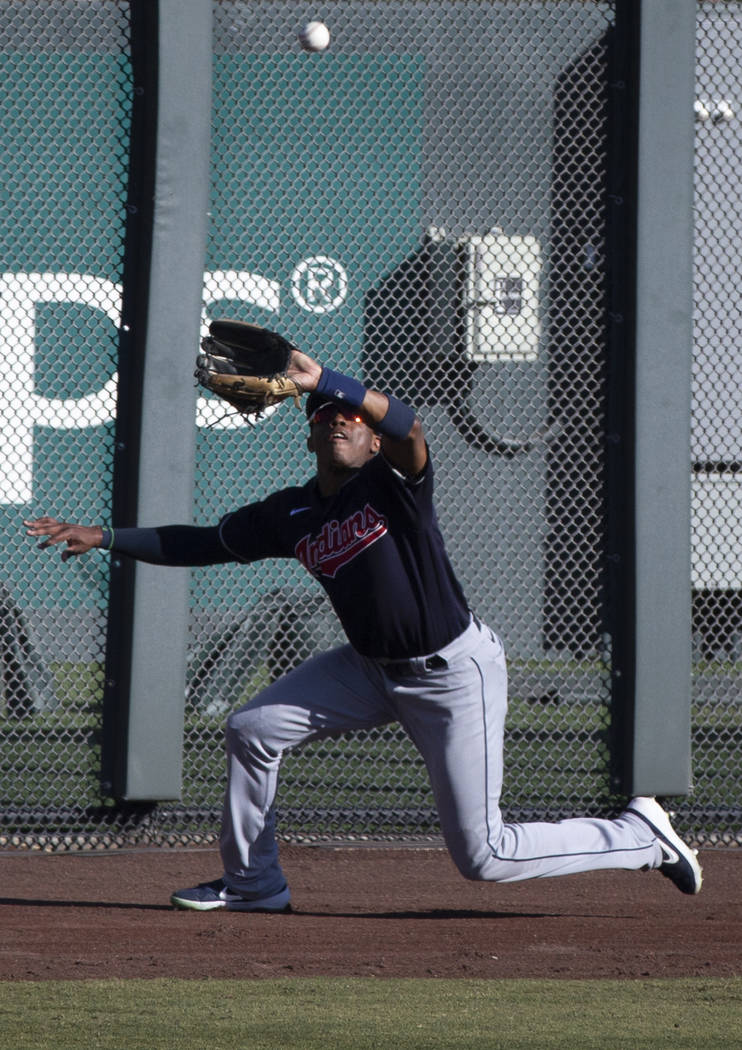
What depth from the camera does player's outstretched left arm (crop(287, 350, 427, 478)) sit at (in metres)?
3.57

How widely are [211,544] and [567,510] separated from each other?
6.43 ft

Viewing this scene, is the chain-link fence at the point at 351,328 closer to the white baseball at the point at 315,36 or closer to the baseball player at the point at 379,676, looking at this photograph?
the white baseball at the point at 315,36

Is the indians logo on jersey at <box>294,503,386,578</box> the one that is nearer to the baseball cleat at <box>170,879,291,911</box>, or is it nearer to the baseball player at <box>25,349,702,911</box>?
the baseball player at <box>25,349,702,911</box>

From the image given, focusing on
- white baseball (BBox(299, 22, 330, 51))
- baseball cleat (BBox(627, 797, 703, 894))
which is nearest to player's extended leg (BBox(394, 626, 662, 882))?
baseball cleat (BBox(627, 797, 703, 894))

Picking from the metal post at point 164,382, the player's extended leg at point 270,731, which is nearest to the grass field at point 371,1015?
the player's extended leg at point 270,731

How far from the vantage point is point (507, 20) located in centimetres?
587

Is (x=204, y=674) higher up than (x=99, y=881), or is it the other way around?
(x=204, y=674)

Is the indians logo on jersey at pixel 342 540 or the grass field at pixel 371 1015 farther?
the indians logo on jersey at pixel 342 540

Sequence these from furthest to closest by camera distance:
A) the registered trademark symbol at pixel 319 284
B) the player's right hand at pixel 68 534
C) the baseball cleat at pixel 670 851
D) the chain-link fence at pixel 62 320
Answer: the registered trademark symbol at pixel 319 284 → the chain-link fence at pixel 62 320 → the baseball cleat at pixel 670 851 → the player's right hand at pixel 68 534

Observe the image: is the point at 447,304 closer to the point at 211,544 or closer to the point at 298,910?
the point at 211,544

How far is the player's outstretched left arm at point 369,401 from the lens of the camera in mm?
3572

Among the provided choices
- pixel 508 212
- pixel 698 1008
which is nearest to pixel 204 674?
pixel 508 212

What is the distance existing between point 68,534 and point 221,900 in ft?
4.10

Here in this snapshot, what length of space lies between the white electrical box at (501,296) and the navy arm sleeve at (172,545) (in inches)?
75.4
